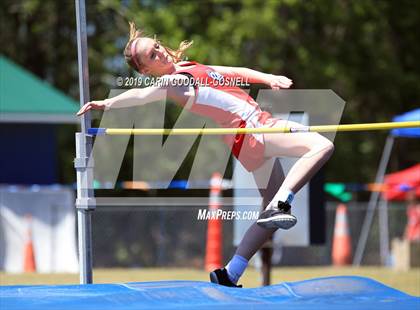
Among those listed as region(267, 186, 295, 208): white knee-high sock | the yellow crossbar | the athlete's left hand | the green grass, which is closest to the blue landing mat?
region(267, 186, 295, 208): white knee-high sock

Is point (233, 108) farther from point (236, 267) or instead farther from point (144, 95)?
point (236, 267)

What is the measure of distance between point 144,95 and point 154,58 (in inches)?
12.4

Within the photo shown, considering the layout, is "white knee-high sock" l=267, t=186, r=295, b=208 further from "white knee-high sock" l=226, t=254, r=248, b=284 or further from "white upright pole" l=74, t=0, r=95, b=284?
"white upright pole" l=74, t=0, r=95, b=284

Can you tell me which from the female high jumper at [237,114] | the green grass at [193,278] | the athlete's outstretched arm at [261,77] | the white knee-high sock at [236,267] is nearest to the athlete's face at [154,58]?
the female high jumper at [237,114]

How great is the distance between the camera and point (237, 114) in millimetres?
6141

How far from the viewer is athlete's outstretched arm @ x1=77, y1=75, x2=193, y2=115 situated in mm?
5934

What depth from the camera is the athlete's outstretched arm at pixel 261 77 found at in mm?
6031

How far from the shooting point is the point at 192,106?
244 inches

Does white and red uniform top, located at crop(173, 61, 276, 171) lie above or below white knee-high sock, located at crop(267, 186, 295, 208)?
above

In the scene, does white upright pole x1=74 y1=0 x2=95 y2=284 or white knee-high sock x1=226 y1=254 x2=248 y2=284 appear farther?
white upright pole x1=74 y1=0 x2=95 y2=284

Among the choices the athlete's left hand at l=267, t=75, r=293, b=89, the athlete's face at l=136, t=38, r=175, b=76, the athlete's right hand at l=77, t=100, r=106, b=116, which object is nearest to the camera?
the athlete's right hand at l=77, t=100, r=106, b=116

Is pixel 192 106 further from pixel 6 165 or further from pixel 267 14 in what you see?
pixel 267 14

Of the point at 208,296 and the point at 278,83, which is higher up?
the point at 278,83

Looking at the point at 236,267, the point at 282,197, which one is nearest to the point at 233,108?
the point at 282,197
